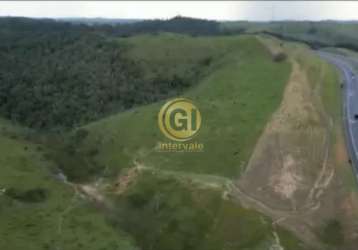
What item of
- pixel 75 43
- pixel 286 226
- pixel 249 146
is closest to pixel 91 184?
pixel 249 146

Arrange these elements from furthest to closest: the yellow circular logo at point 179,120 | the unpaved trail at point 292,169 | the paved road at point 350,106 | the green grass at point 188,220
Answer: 1. the yellow circular logo at point 179,120
2. the paved road at point 350,106
3. the unpaved trail at point 292,169
4. the green grass at point 188,220

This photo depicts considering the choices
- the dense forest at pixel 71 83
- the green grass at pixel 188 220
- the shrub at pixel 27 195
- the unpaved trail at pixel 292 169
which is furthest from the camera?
the dense forest at pixel 71 83

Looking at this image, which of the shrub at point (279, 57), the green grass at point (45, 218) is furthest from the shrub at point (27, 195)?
the shrub at point (279, 57)

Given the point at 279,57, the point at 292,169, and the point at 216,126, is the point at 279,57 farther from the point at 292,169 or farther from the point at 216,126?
the point at 292,169

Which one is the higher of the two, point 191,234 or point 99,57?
point 99,57

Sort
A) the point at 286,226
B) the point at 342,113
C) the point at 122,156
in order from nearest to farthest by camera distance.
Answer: the point at 286,226, the point at 122,156, the point at 342,113

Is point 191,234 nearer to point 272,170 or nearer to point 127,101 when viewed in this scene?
point 272,170

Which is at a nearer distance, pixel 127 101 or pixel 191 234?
pixel 191 234

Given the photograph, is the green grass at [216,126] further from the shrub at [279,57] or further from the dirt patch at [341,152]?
the dirt patch at [341,152]
